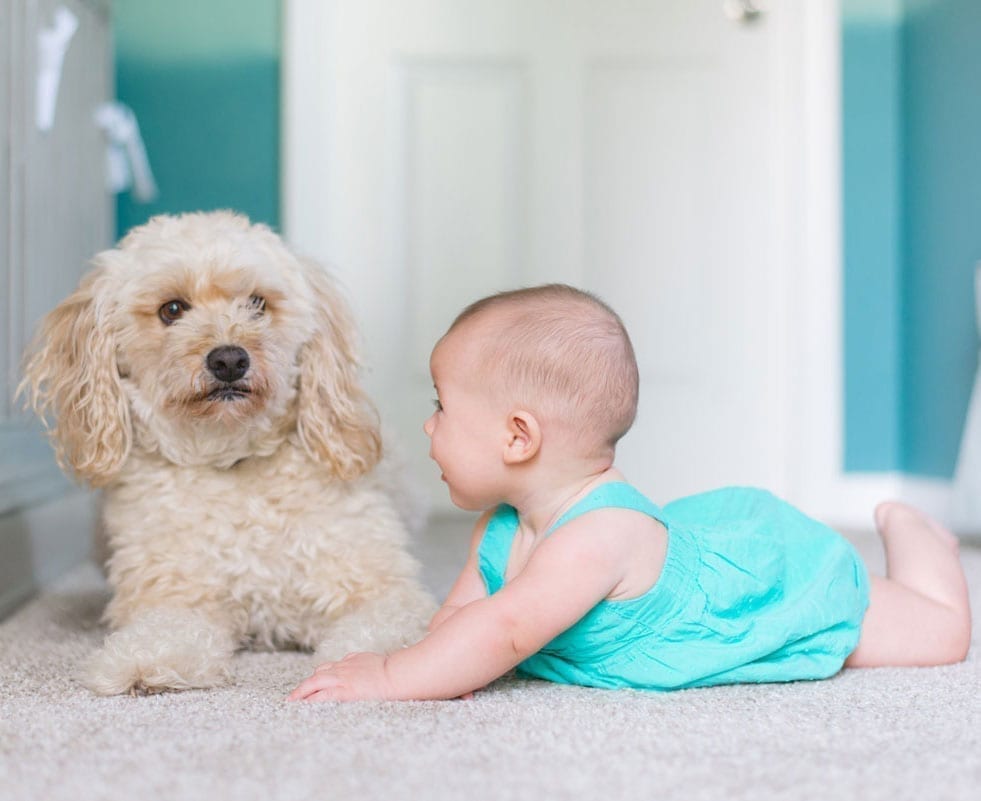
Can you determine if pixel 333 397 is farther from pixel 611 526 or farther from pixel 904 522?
pixel 904 522

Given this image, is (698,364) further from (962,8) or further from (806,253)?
(962,8)

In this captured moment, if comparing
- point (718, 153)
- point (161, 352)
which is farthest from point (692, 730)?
point (718, 153)

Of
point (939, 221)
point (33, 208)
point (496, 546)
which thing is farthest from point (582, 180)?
point (496, 546)

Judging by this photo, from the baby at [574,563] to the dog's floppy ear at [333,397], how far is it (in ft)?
0.91

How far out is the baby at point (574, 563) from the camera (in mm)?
1271

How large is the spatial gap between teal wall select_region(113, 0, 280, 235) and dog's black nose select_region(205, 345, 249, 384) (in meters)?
2.29

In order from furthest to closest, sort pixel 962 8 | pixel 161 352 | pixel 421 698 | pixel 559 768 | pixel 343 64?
pixel 343 64 → pixel 962 8 → pixel 161 352 → pixel 421 698 → pixel 559 768

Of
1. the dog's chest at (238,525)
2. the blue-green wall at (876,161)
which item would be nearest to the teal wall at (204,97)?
the blue-green wall at (876,161)

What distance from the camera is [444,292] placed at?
393cm

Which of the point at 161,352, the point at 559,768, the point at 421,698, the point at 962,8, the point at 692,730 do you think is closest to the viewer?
the point at 559,768

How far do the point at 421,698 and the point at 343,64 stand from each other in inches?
119

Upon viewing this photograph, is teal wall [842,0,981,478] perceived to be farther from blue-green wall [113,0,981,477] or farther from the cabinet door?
the cabinet door

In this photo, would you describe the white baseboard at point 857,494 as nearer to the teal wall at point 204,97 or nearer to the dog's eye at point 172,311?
the teal wall at point 204,97

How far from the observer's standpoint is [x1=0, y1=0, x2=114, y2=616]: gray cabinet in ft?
7.58
